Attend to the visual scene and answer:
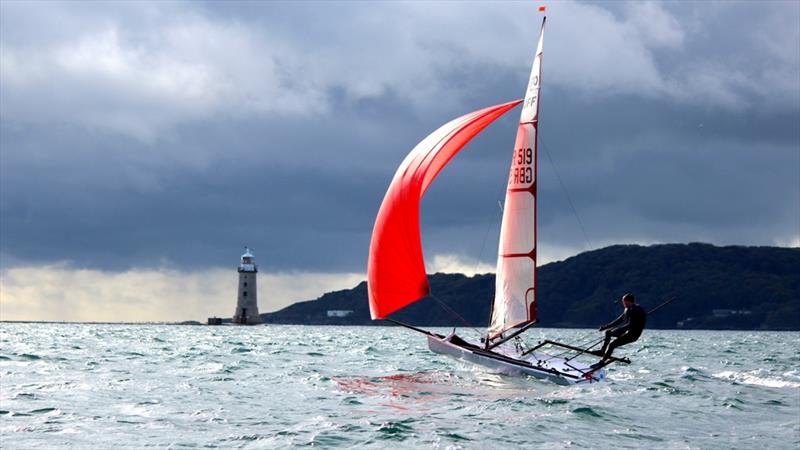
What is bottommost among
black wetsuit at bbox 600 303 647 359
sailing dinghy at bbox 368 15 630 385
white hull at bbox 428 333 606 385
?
white hull at bbox 428 333 606 385

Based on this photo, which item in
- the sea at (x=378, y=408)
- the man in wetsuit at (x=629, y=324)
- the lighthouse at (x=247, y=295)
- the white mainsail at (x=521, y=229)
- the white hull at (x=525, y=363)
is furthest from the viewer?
the lighthouse at (x=247, y=295)

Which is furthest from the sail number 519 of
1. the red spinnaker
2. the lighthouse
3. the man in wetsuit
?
the lighthouse

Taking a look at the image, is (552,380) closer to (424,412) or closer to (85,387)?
(424,412)

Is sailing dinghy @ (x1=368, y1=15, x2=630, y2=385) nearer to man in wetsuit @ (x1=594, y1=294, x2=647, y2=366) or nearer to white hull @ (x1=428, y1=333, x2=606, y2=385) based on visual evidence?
white hull @ (x1=428, y1=333, x2=606, y2=385)

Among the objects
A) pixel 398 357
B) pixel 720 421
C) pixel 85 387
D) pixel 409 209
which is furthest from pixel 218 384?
pixel 398 357

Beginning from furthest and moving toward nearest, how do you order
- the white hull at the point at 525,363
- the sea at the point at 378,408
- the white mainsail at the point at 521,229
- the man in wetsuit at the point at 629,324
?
1. the white mainsail at the point at 521,229
2. the white hull at the point at 525,363
3. the man in wetsuit at the point at 629,324
4. the sea at the point at 378,408

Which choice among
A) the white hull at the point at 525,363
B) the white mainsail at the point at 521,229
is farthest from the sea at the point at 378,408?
the white mainsail at the point at 521,229

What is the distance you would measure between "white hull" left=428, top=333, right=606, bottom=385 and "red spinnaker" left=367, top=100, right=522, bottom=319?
2.89 metres

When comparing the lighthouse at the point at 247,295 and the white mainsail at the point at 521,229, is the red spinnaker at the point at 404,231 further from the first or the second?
the lighthouse at the point at 247,295

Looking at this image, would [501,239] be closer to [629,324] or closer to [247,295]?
[629,324]

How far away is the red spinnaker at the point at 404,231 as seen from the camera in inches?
1252

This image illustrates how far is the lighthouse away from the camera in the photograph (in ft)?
472

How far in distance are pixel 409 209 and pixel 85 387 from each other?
450 inches

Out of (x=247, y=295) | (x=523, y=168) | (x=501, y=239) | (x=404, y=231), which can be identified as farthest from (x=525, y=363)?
(x=247, y=295)
